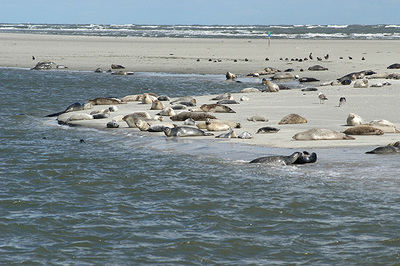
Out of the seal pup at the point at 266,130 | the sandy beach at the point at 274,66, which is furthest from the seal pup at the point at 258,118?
the seal pup at the point at 266,130

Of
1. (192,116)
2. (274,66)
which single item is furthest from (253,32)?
(192,116)

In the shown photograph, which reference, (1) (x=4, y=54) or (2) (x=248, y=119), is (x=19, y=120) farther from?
(1) (x=4, y=54)

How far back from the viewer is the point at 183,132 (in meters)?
12.5

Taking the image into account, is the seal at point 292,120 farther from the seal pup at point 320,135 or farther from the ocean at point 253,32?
the ocean at point 253,32

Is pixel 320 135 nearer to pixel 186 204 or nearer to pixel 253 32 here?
pixel 186 204

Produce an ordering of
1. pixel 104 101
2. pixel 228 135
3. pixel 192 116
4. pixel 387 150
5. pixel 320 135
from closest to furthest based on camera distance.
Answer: pixel 387 150, pixel 320 135, pixel 228 135, pixel 192 116, pixel 104 101

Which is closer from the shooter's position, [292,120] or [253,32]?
[292,120]

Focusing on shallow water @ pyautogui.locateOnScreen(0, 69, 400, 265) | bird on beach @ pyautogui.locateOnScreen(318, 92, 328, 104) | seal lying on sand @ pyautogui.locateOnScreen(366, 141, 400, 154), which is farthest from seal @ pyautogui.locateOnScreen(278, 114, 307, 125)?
bird on beach @ pyautogui.locateOnScreen(318, 92, 328, 104)

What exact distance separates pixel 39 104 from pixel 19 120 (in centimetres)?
311

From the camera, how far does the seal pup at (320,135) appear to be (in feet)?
38.1

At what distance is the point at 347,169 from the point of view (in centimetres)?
943

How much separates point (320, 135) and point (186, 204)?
4.40 m

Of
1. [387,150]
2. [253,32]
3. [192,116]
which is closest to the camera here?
[387,150]

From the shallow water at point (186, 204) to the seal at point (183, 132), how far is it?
29 centimetres
